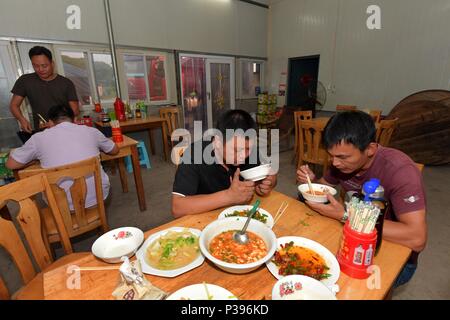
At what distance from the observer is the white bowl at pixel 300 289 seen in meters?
0.65

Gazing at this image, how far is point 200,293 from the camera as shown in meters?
0.68

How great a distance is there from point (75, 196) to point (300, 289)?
1511 millimetres

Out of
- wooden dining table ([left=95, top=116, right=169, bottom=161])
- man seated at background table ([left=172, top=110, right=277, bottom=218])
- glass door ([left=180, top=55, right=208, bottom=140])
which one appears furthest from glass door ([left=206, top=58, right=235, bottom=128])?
man seated at background table ([left=172, top=110, right=277, bottom=218])

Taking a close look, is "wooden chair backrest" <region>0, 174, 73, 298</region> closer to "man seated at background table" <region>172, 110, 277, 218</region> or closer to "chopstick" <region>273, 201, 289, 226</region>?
"man seated at background table" <region>172, 110, 277, 218</region>

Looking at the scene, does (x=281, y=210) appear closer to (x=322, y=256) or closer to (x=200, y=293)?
(x=322, y=256)

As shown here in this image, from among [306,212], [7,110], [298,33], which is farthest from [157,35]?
[306,212]

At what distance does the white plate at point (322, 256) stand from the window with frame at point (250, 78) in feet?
20.5

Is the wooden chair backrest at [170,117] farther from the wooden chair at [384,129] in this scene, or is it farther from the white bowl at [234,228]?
the white bowl at [234,228]

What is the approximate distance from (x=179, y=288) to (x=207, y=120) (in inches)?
226

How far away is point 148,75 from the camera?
486 centimetres

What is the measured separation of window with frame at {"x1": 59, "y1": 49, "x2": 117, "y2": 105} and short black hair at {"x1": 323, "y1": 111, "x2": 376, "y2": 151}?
14.3 ft

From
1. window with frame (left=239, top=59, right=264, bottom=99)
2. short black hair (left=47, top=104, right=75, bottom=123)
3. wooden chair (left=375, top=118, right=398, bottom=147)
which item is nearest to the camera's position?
short black hair (left=47, top=104, right=75, bottom=123)

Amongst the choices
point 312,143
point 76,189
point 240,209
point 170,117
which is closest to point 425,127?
point 312,143

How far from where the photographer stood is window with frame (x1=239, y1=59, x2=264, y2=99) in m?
6.62
